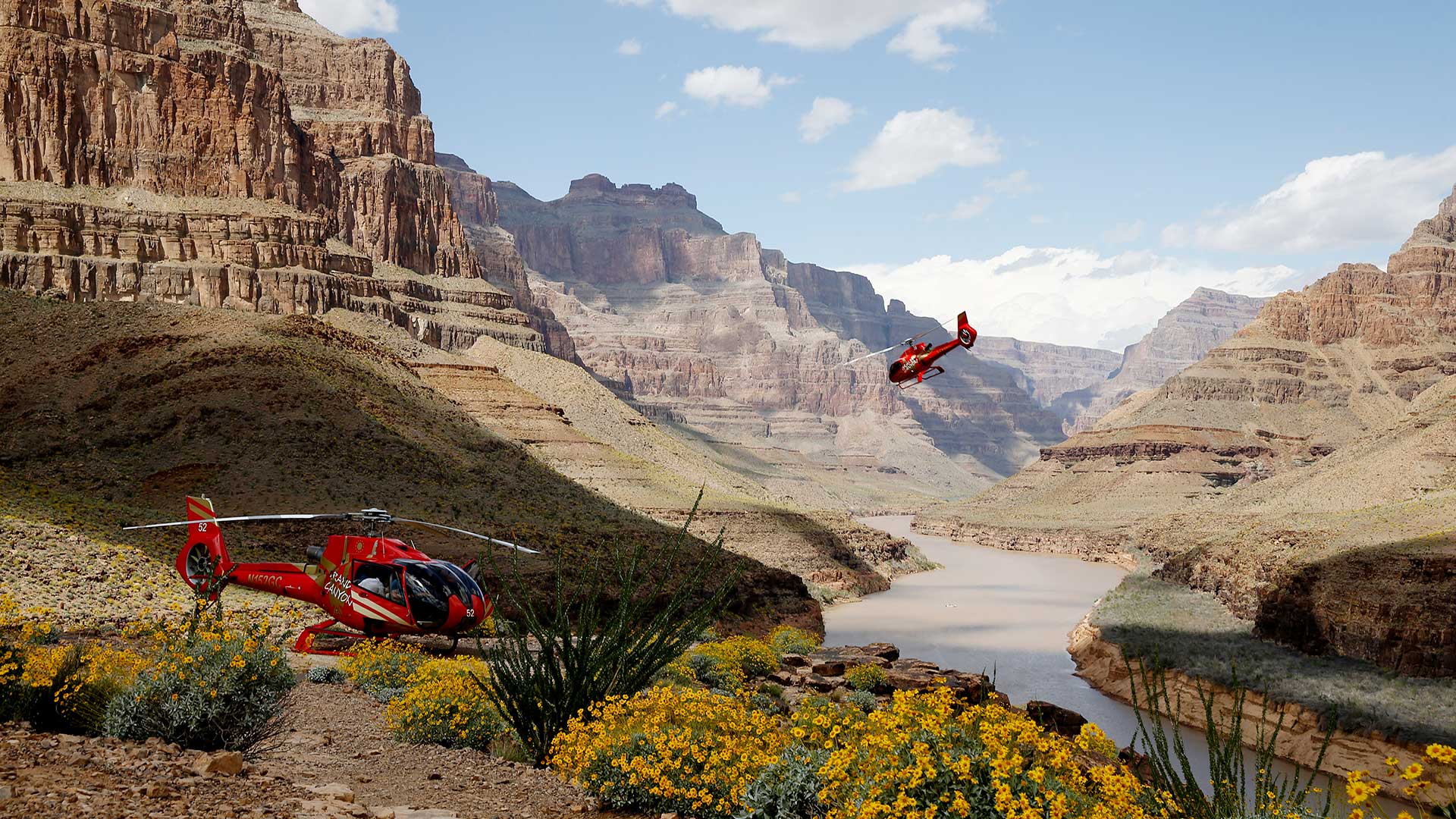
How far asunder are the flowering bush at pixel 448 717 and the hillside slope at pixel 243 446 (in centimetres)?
1668

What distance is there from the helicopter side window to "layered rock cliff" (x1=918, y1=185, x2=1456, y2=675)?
111ft

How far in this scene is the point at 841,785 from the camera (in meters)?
9.45

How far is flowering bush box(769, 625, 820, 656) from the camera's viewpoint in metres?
30.6

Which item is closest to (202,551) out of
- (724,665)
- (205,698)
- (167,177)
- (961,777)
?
(724,665)

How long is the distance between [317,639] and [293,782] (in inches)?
516

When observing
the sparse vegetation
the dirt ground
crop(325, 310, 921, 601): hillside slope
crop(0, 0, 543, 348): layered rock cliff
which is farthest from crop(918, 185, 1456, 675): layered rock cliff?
crop(0, 0, 543, 348): layered rock cliff

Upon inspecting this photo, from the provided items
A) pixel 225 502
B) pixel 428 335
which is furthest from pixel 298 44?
pixel 225 502

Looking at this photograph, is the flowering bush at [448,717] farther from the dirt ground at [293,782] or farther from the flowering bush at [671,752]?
the flowering bush at [671,752]

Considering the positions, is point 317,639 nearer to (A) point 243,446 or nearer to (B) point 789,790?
(B) point 789,790

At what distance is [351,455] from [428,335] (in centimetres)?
5856

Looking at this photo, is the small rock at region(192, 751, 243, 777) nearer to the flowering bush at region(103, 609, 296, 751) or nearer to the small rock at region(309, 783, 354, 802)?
the small rock at region(309, 783, 354, 802)

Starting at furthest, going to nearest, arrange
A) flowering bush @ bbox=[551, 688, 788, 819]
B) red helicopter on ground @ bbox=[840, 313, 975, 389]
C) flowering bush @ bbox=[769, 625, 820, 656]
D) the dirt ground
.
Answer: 1. flowering bush @ bbox=[769, 625, 820, 656]
2. red helicopter on ground @ bbox=[840, 313, 975, 389]
3. flowering bush @ bbox=[551, 688, 788, 819]
4. the dirt ground

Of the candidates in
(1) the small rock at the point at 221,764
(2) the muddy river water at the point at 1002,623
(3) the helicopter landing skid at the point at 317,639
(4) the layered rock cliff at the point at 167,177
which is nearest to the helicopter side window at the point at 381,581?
(3) the helicopter landing skid at the point at 317,639

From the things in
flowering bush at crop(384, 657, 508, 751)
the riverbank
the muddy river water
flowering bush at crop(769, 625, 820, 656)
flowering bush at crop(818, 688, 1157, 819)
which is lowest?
the muddy river water
